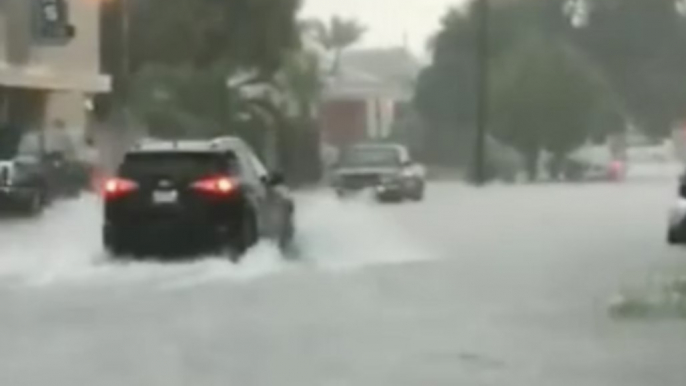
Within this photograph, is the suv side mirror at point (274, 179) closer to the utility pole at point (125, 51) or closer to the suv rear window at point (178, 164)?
the suv rear window at point (178, 164)

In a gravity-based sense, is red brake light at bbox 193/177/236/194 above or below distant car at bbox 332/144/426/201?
→ above

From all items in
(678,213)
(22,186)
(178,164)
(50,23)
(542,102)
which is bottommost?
(22,186)

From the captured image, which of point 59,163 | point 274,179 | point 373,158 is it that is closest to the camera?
point 274,179

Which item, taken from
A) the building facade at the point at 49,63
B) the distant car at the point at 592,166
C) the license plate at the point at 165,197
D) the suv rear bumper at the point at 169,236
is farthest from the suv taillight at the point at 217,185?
the distant car at the point at 592,166

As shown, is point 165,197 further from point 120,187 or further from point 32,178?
point 32,178

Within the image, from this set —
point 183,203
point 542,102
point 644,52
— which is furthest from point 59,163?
point 644,52

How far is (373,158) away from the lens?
52562 mm

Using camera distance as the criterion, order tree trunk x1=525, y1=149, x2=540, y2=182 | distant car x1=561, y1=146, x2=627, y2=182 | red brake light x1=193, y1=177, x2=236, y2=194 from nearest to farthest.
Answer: red brake light x1=193, y1=177, x2=236, y2=194 → distant car x1=561, y1=146, x2=627, y2=182 → tree trunk x1=525, y1=149, x2=540, y2=182

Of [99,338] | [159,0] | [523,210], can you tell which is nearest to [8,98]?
[159,0]

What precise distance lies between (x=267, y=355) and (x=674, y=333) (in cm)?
363

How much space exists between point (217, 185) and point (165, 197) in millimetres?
704

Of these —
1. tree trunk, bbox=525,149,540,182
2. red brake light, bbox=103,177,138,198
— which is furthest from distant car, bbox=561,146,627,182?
red brake light, bbox=103,177,138,198

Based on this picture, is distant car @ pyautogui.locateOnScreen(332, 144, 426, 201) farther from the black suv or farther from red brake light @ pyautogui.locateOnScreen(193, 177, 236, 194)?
red brake light @ pyautogui.locateOnScreen(193, 177, 236, 194)

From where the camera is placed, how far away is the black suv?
2483 cm
